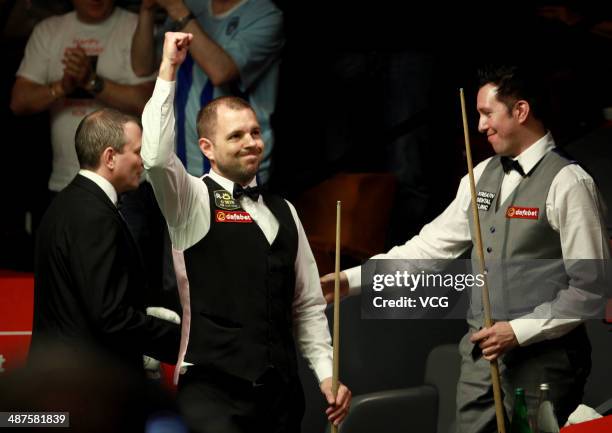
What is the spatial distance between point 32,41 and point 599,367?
2387mm

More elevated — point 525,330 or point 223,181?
point 223,181

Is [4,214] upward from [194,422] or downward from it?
upward

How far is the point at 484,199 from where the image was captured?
10.8 ft

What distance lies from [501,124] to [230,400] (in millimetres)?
1155

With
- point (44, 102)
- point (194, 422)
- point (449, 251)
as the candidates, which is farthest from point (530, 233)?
point (44, 102)

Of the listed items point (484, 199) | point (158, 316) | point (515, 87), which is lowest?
point (158, 316)

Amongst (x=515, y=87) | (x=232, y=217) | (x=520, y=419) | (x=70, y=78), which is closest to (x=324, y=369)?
(x=232, y=217)

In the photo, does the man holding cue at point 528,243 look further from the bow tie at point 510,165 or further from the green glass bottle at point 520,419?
the green glass bottle at point 520,419

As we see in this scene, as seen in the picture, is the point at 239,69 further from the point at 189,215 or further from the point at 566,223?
the point at 566,223

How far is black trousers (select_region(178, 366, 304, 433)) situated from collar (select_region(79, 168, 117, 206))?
615mm

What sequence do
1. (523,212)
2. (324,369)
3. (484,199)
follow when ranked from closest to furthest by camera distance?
(324,369), (523,212), (484,199)

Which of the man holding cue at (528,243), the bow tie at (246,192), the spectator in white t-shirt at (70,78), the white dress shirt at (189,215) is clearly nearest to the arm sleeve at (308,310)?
the white dress shirt at (189,215)

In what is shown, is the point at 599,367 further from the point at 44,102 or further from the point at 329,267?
the point at 44,102

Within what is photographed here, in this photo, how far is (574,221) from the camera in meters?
3.08
